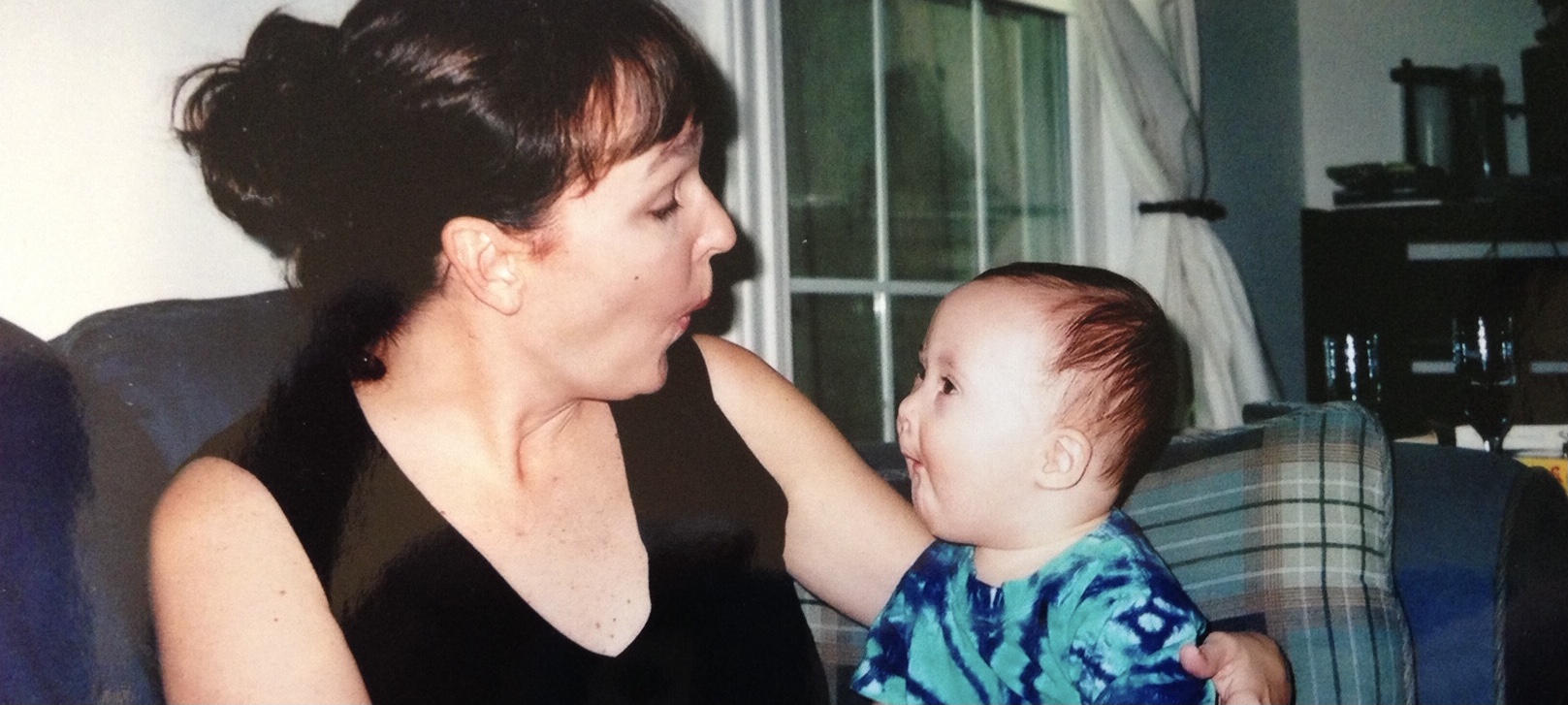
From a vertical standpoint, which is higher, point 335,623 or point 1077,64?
point 1077,64

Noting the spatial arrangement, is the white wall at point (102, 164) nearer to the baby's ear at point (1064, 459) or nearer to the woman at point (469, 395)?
the woman at point (469, 395)

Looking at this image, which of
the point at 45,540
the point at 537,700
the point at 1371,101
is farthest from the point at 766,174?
the point at 1371,101

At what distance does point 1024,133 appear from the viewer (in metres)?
1.56

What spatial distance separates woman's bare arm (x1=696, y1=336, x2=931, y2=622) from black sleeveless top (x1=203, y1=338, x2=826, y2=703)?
0.02 meters

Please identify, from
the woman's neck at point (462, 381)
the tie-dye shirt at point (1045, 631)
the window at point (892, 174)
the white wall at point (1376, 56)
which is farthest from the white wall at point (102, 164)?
the white wall at point (1376, 56)

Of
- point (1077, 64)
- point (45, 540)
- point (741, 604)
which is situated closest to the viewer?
point (45, 540)

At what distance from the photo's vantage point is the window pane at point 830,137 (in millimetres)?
1344

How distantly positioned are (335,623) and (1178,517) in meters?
0.54

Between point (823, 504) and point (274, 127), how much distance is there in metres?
0.44

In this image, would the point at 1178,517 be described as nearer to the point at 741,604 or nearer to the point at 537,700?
the point at 741,604

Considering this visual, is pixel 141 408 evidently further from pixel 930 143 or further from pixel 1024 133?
pixel 1024 133

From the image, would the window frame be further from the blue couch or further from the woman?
the blue couch

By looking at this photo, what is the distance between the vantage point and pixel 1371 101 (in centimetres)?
183

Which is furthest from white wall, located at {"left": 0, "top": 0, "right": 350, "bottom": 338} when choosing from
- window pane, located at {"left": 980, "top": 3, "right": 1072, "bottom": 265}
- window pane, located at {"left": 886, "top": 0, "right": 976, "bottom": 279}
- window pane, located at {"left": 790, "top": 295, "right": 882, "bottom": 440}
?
window pane, located at {"left": 980, "top": 3, "right": 1072, "bottom": 265}
